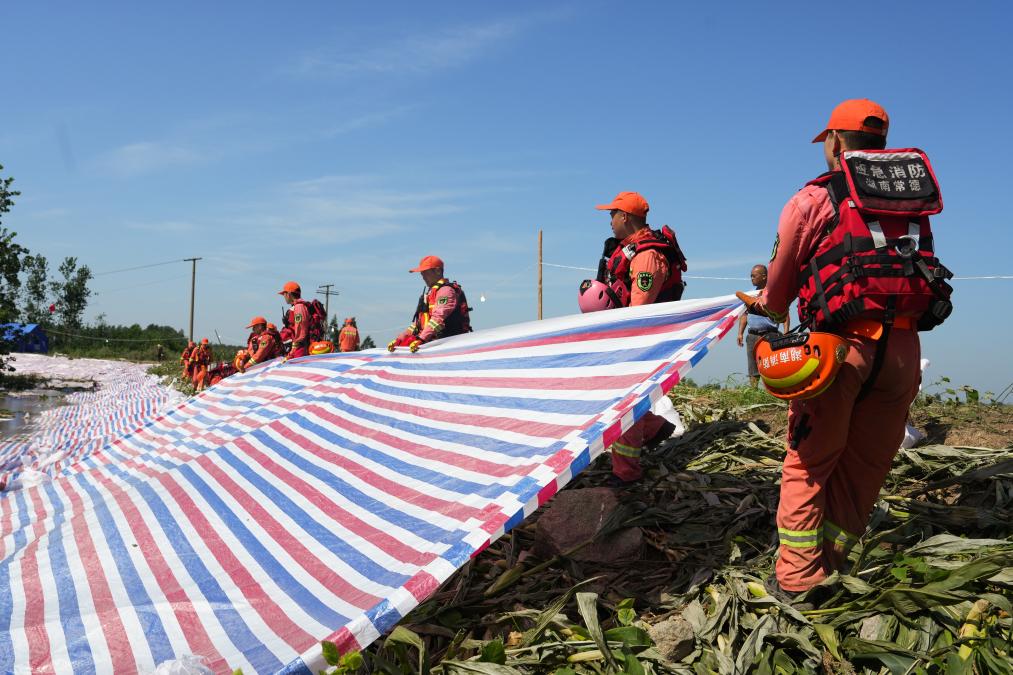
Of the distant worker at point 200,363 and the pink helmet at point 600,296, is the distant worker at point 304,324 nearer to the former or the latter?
the distant worker at point 200,363

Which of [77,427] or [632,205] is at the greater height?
[632,205]

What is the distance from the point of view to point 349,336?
1325cm

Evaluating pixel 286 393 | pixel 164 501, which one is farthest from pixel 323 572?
pixel 286 393

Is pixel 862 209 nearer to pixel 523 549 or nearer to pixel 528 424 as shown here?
pixel 528 424

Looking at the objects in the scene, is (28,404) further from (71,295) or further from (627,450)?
(71,295)

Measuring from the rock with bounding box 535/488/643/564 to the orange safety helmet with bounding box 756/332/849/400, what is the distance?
4.79 ft

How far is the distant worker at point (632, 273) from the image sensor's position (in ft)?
17.0

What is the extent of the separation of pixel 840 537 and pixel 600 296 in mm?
2595

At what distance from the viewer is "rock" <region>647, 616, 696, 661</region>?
2955 millimetres

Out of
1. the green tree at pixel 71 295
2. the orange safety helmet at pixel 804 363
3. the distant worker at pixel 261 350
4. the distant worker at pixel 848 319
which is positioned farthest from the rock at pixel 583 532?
the green tree at pixel 71 295

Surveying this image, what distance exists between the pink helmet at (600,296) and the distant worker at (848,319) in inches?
80.4

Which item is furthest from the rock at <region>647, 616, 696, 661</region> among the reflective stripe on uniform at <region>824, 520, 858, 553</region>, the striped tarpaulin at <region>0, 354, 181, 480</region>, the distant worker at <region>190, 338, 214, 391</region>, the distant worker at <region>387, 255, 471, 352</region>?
the distant worker at <region>190, 338, 214, 391</region>

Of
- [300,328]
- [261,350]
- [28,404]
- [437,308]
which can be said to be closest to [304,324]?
[300,328]

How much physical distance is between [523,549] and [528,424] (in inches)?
35.6
